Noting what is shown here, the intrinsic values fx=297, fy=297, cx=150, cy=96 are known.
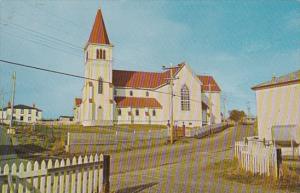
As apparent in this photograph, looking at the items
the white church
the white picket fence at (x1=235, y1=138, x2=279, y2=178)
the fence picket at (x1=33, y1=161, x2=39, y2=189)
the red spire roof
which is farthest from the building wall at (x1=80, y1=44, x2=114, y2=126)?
the fence picket at (x1=33, y1=161, x2=39, y2=189)

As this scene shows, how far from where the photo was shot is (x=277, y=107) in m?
22.2

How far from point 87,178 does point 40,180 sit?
59.1 inches

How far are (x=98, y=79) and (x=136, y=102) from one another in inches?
334

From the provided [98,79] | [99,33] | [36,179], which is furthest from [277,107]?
[99,33]

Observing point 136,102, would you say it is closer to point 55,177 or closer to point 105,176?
point 105,176

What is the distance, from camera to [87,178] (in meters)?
7.59

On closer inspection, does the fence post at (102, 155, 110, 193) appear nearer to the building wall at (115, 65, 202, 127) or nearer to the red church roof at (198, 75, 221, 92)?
the building wall at (115, 65, 202, 127)

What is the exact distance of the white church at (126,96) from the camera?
53.0 m

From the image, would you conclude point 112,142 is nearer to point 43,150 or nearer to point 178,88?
point 43,150

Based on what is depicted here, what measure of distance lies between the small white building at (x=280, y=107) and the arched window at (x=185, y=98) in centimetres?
3323

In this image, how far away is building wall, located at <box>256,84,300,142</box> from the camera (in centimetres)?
2077

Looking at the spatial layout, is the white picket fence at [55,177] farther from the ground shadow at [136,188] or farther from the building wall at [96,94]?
the building wall at [96,94]

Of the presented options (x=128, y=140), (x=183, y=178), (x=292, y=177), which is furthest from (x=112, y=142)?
(x=292, y=177)

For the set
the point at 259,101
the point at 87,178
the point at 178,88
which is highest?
the point at 178,88
